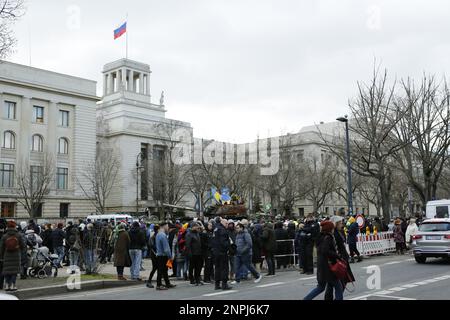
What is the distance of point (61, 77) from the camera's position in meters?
61.4

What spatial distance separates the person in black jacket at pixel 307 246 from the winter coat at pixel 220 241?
3818 mm

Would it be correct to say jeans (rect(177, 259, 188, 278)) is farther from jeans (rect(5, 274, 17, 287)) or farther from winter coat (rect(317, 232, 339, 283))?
winter coat (rect(317, 232, 339, 283))

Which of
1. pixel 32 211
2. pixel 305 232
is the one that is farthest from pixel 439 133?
pixel 32 211

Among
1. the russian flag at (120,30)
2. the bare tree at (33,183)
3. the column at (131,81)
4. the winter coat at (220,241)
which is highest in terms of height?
the russian flag at (120,30)

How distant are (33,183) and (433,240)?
45.1 metres

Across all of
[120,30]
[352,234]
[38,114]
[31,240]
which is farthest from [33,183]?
[352,234]

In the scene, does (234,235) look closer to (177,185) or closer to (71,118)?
(177,185)

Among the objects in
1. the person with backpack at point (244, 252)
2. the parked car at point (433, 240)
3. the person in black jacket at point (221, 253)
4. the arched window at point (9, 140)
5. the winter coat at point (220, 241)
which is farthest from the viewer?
the arched window at point (9, 140)

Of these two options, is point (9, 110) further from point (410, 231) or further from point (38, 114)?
point (410, 231)

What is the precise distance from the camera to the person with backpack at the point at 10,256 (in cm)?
1255

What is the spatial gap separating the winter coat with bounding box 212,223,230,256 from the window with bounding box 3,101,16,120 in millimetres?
49823

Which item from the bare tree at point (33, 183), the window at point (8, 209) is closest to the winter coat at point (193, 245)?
the bare tree at point (33, 183)

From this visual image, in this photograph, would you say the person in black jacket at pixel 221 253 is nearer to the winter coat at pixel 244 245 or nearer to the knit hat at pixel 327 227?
the winter coat at pixel 244 245

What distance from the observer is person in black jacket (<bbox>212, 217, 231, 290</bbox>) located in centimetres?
1305
